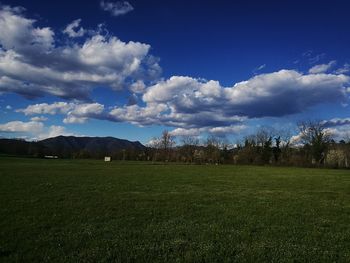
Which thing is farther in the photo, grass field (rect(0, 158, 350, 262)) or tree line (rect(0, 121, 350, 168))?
tree line (rect(0, 121, 350, 168))

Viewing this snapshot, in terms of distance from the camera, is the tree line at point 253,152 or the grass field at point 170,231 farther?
the tree line at point 253,152

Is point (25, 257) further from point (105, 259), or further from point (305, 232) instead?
point (305, 232)

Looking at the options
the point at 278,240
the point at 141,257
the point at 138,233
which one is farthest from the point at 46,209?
the point at 278,240

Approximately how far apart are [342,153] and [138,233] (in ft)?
376

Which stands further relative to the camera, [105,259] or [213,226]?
[213,226]

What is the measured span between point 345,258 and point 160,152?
15354 cm

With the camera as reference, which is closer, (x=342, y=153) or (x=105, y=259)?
(x=105, y=259)

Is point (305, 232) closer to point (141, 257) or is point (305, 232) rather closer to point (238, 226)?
point (238, 226)

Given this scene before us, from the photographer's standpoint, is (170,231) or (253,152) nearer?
(170,231)

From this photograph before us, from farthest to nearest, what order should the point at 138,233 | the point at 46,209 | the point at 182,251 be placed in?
the point at 46,209
the point at 138,233
the point at 182,251

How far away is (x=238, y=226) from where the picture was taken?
41.3ft

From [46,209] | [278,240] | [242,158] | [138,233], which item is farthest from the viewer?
[242,158]

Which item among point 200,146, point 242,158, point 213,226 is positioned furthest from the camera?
point 200,146

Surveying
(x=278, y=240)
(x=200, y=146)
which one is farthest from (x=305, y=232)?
(x=200, y=146)
